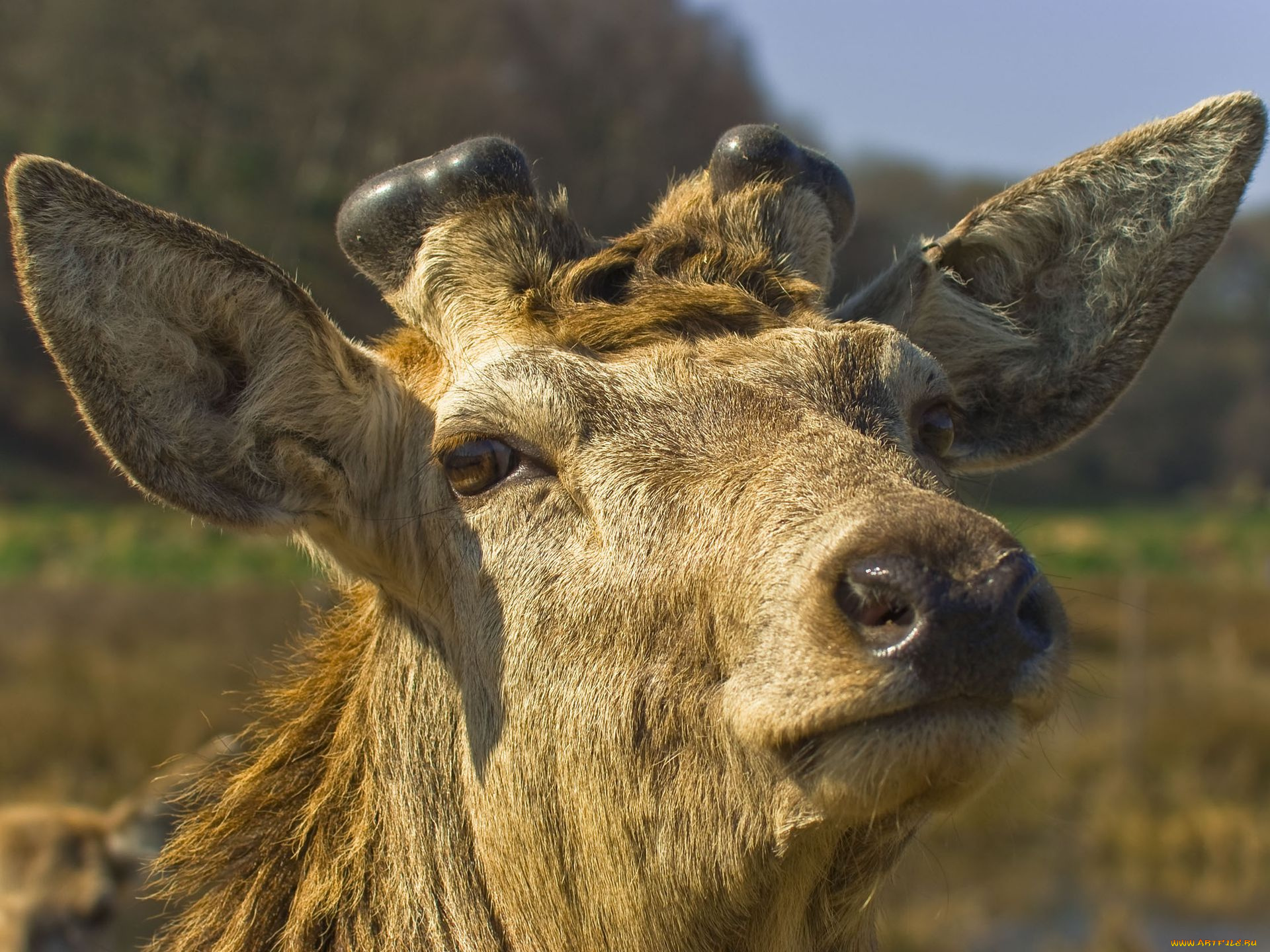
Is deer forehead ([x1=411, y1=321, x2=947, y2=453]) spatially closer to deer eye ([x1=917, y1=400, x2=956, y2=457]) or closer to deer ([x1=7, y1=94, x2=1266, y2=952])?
deer ([x1=7, y1=94, x2=1266, y2=952])

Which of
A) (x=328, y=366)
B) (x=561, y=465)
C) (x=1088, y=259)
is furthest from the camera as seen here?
(x=1088, y=259)

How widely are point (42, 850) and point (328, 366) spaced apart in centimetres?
534

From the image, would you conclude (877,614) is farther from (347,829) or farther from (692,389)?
(347,829)

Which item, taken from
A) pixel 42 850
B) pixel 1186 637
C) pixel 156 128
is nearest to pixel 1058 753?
pixel 1186 637

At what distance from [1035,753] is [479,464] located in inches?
286

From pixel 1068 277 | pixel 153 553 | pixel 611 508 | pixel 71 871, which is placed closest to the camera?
pixel 611 508

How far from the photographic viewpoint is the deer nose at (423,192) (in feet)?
11.9

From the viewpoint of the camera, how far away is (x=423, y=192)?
3.65 metres

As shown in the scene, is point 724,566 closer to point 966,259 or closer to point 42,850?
point 966,259

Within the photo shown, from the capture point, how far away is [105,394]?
10.1 feet

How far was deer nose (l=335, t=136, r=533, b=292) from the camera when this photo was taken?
3.62 m

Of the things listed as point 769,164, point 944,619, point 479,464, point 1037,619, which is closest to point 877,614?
point 944,619

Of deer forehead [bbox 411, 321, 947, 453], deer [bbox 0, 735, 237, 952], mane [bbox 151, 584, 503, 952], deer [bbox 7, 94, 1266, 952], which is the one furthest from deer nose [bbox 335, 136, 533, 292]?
deer [bbox 0, 735, 237, 952]

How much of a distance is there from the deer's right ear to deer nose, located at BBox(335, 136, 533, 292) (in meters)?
0.36
